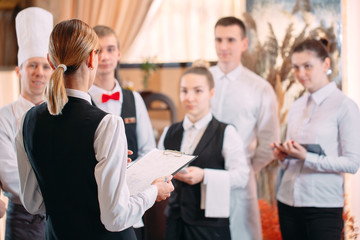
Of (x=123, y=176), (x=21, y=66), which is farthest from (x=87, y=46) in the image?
(x=21, y=66)

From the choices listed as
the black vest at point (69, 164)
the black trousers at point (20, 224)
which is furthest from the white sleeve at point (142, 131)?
the black vest at point (69, 164)

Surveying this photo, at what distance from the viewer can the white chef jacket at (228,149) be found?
2539 mm

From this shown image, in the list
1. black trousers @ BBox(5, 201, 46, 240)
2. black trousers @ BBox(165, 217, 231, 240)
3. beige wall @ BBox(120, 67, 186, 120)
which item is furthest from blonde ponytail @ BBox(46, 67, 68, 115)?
beige wall @ BBox(120, 67, 186, 120)

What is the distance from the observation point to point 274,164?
3.33 metres

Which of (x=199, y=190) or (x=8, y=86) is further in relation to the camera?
(x=8, y=86)

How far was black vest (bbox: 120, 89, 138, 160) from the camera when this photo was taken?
254cm

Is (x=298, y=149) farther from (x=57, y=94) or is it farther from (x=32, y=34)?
(x=32, y=34)

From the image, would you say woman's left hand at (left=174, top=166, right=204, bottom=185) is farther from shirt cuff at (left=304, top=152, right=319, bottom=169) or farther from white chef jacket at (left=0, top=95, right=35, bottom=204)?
white chef jacket at (left=0, top=95, right=35, bottom=204)

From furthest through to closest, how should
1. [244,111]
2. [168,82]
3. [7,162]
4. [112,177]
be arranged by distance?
[168,82] → [244,111] → [7,162] → [112,177]

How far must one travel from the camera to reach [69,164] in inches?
57.1

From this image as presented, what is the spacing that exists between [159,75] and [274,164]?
6.22ft

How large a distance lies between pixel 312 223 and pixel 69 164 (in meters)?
1.62

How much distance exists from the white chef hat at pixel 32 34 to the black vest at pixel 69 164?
2.94 feet

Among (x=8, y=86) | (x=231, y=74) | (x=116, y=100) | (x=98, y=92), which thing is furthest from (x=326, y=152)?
(x=8, y=86)
